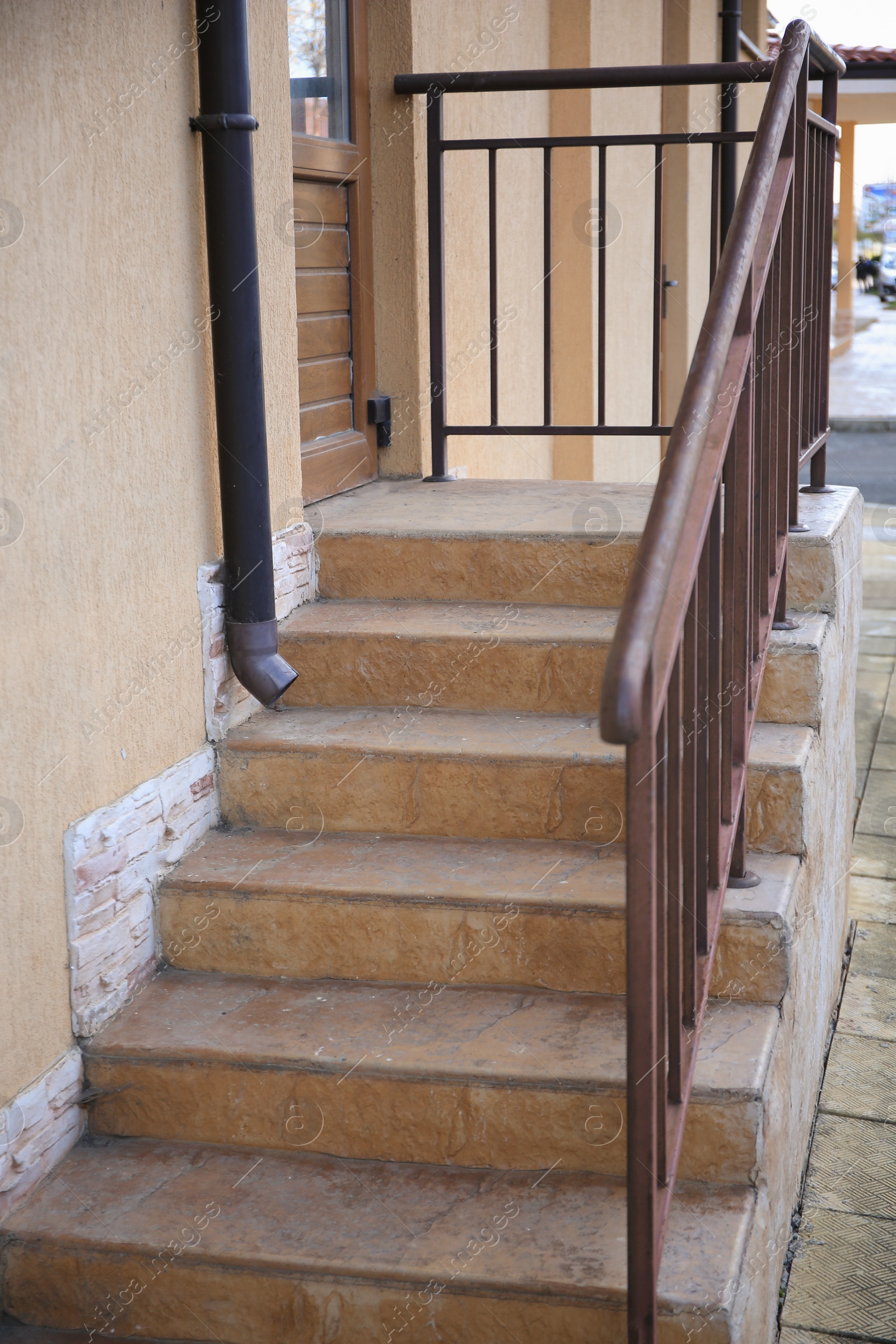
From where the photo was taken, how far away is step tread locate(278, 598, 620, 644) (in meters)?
3.01

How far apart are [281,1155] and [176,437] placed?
141 centimetres

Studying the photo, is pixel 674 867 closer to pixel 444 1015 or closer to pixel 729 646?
pixel 729 646

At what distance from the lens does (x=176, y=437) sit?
2.69 m

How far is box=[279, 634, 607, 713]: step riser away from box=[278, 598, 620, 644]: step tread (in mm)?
15

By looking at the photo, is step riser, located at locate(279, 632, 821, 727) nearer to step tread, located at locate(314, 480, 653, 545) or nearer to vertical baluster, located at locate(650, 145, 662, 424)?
step tread, located at locate(314, 480, 653, 545)

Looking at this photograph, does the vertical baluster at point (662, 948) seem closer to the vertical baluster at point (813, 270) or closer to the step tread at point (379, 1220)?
the step tread at point (379, 1220)

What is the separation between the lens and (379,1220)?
2.16 m

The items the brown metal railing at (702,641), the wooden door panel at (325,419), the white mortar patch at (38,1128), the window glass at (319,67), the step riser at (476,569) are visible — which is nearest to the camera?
the brown metal railing at (702,641)

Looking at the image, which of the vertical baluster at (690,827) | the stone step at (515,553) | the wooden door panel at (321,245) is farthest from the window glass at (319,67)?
the vertical baluster at (690,827)

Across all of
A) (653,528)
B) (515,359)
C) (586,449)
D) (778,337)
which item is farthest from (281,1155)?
(586,449)

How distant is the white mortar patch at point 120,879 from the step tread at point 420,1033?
2.7 inches

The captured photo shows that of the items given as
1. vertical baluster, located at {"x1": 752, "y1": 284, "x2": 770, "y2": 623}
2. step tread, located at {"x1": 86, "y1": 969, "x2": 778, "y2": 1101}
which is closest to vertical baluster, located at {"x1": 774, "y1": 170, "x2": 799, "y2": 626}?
vertical baluster, located at {"x1": 752, "y1": 284, "x2": 770, "y2": 623}

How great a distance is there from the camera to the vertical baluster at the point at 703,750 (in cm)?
195

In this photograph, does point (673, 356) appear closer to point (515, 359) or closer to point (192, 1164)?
point (515, 359)
